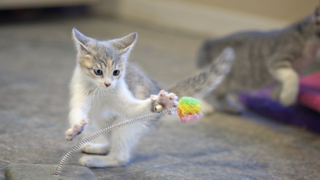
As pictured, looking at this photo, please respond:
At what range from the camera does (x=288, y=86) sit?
263cm

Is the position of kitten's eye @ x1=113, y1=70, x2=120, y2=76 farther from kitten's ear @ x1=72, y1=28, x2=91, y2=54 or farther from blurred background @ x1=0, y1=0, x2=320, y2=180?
blurred background @ x1=0, y1=0, x2=320, y2=180

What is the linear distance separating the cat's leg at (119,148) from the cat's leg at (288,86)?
125 cm

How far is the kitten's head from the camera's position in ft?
5.23

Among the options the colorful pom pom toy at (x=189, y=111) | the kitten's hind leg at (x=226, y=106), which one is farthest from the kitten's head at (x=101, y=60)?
the kitten's hind leg at (x=226, y=106)

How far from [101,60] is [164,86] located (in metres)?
1.76

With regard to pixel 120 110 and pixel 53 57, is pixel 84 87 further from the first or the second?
pixel 53 57

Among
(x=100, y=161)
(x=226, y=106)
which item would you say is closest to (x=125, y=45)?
(x=100, y=161)

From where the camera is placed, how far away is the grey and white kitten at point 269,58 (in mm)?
2699

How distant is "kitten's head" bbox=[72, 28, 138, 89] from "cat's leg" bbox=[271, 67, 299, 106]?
142cm

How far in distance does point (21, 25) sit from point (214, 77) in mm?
4238

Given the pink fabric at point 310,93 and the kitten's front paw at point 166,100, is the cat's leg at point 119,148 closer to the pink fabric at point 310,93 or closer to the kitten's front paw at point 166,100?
the kitten's front paw at point 166,100

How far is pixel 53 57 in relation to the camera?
4070 mm

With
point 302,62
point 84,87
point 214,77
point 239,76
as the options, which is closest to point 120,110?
point 84,87

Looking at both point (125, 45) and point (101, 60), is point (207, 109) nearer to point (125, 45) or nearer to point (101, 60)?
point (125, 45)
